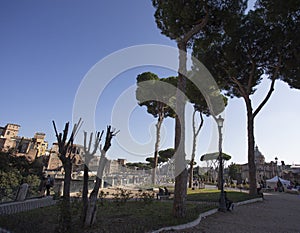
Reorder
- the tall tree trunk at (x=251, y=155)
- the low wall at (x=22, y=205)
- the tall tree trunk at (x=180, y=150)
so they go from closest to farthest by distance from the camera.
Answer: the tall tree trunk at (x=180, y=150)
the low wall at (x=22, y=205)
the tall tree trunk at (x=251, y=155)

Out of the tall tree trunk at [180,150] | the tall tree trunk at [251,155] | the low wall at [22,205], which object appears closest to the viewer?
the tall tree trunk at [180,150]

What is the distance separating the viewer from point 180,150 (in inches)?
276

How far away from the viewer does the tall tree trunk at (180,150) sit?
6.31 metres

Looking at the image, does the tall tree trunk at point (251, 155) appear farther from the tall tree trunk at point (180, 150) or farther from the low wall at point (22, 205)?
the low wall at point (22, 205)

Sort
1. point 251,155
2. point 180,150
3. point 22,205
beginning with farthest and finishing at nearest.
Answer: point 251,155, point 22,205, point 180,150

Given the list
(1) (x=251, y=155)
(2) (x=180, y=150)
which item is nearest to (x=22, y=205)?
(2) (x=180, y=150)

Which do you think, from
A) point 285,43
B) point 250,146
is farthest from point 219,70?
point 250,146

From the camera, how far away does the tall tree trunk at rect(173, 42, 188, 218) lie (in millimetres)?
6309

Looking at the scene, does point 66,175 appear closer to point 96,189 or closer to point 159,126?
point 96,189

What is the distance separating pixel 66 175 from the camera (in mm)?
5008

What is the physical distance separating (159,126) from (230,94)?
8.13 meters

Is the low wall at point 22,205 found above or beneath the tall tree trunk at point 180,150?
beneath

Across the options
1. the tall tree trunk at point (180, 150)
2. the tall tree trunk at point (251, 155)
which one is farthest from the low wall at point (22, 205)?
the tall tree trunk at point (251, 155)

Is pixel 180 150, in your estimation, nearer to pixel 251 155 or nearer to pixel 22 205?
pixel 22 205
